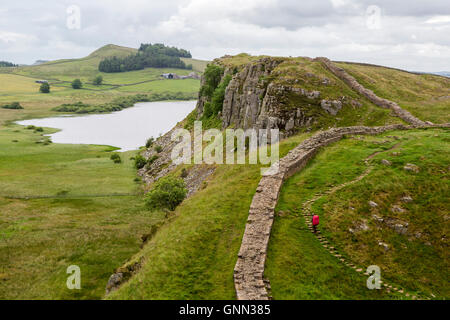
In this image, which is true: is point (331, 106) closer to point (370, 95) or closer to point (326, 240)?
point (370, 95)

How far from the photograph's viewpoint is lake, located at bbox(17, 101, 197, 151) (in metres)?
126

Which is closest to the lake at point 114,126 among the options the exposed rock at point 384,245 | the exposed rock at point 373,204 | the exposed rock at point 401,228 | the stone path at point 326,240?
the stone path at point 326,240

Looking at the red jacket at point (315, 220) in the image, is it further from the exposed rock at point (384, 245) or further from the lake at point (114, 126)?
the lake at point (114, 126)

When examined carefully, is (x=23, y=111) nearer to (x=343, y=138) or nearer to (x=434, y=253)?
(x=343, y=138)

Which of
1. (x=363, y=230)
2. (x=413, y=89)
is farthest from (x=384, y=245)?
(x=413, y=89)

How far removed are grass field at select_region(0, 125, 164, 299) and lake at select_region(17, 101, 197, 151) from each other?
116 ft

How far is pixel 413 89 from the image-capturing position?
67.6m

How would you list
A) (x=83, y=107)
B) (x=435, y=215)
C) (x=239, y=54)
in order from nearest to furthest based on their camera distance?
(x=435, y=215), (x=239, y=54), (x=83, y=107)

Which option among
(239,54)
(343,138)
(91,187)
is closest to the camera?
(343,138)

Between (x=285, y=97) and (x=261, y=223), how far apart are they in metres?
35.0
